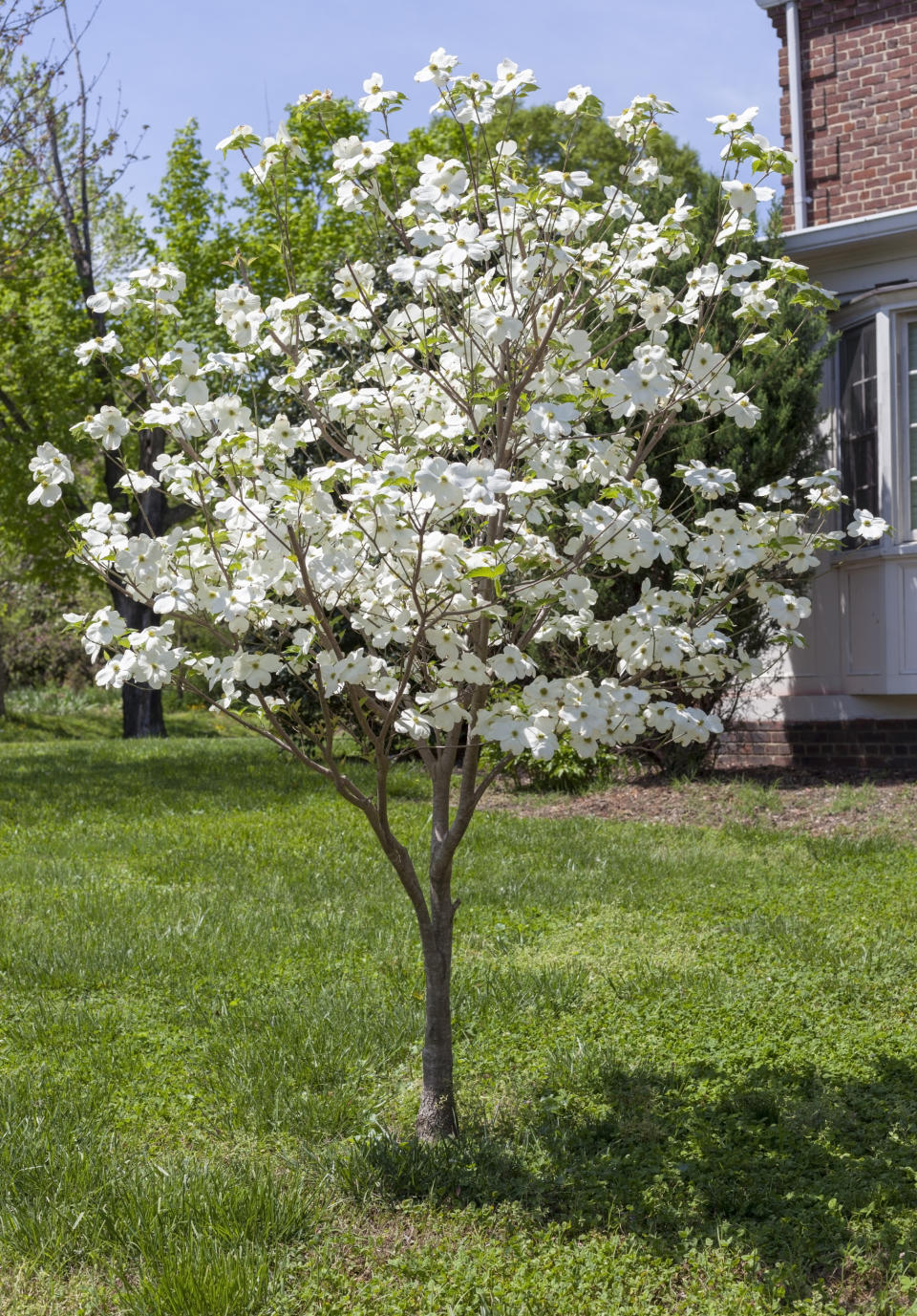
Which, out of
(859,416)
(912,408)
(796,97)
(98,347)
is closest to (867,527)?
(98,347)

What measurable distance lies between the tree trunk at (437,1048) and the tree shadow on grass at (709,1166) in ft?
0.27

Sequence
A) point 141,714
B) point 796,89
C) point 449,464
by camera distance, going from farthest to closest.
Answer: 1. point 141,714
2. point 796,89
3. point 449,464

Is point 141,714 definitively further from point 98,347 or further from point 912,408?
point 98,347

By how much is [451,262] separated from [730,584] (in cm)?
400

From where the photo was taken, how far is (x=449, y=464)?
260cm

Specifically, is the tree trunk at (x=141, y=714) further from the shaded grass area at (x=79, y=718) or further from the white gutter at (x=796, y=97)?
the white gutter at (x=796, y=97)

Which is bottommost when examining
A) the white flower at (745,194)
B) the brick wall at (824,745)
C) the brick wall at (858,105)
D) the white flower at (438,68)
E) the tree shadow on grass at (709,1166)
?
the tree shadow on grass at (709,1166)

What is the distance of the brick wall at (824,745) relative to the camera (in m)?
9.34

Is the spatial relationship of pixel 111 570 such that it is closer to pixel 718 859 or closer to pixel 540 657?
pixel 718 859

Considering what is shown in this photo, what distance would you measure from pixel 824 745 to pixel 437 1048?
707 centimetres

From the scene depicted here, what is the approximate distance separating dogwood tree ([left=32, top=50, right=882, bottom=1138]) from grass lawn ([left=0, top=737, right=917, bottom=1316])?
1.29 feet

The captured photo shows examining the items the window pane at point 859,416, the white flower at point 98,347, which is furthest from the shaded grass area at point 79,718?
the white flower at point 98,347

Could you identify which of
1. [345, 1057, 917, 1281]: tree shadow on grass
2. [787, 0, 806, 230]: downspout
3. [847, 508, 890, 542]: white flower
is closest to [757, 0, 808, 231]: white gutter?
[787, 0, 806, 230]: downspout

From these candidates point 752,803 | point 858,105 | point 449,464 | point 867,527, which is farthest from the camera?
point 858,105
